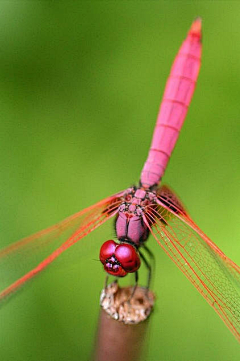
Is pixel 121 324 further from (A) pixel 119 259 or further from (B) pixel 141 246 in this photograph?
(B) pixel 141 246

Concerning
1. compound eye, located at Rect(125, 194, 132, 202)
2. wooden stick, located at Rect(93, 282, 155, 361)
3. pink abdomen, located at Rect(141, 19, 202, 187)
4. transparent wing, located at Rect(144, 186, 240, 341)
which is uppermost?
pink abdomen, located at Rect(141, 19, 202, 187)

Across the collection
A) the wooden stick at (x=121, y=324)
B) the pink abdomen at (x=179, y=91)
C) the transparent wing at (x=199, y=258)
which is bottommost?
the wooden stick at (x=121, y=324)

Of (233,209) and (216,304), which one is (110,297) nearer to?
(216,304)

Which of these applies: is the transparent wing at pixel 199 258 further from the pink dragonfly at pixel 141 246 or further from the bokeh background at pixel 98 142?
the bokeh background at pixel 98 142

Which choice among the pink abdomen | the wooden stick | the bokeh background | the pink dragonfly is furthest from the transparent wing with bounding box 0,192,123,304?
the pink abdomen

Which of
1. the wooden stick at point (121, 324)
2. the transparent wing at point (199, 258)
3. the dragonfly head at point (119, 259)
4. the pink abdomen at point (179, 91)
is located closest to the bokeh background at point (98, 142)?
the pink abdomen at point (179, 91)

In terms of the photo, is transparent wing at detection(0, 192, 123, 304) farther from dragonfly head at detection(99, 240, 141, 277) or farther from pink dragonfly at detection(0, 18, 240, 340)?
dragonfly head at detection(99, 240, 141, 277)

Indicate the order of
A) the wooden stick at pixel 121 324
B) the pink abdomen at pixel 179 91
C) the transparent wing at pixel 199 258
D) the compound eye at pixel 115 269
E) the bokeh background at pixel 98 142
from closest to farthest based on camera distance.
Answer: the wooden stick at pixel 121 324 < the compound eye at pixel 115 269 < the transparent wing at pixel 199 258 < the bokeh background at pixel 98 142 < the pink abdomen at pixel 179 91

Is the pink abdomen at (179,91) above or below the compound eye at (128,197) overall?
above

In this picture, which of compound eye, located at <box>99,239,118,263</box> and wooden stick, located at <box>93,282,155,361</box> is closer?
wooden stick, located at <box>93,282,155,361</box>
